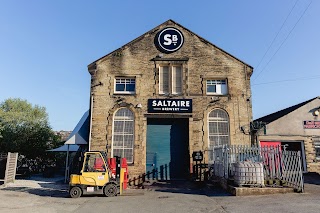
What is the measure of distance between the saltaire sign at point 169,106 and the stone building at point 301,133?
5.71m

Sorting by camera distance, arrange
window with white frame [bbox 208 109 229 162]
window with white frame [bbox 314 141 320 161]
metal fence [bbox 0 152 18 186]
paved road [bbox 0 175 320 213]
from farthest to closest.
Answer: window with white frame [bbox 314 141 320 161], window with white frame [bbox 208 109 229 162], metal fence [bbox 0 152 18 186], paved road [bbox 0 175 320 213]

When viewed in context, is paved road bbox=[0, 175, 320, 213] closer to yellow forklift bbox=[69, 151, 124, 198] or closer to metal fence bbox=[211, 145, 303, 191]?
yellow forklift bbox=[69, 151, 124, 198]

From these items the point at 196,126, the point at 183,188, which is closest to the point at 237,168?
the point at 183,188

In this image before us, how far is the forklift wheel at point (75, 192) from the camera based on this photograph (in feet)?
37.3

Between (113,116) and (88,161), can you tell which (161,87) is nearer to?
(113,116)

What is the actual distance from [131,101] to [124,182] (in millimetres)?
5968

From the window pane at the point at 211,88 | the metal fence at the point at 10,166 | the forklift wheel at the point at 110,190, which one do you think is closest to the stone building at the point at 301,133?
the window pane at the point at 211,88

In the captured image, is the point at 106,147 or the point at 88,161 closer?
the point at 88,161

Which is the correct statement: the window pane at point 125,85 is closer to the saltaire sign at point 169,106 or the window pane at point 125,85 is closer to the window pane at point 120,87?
the window pane at point 120,87

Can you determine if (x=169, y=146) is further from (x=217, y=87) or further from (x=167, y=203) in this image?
(x=167, y=203)

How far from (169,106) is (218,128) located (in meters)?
3.65

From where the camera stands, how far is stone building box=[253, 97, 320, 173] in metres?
18.1

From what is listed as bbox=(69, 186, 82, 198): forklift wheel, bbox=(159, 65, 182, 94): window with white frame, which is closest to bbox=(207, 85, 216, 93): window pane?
bbox=(159, 65, 182, 94): window with white frame

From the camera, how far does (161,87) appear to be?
1744 cm
